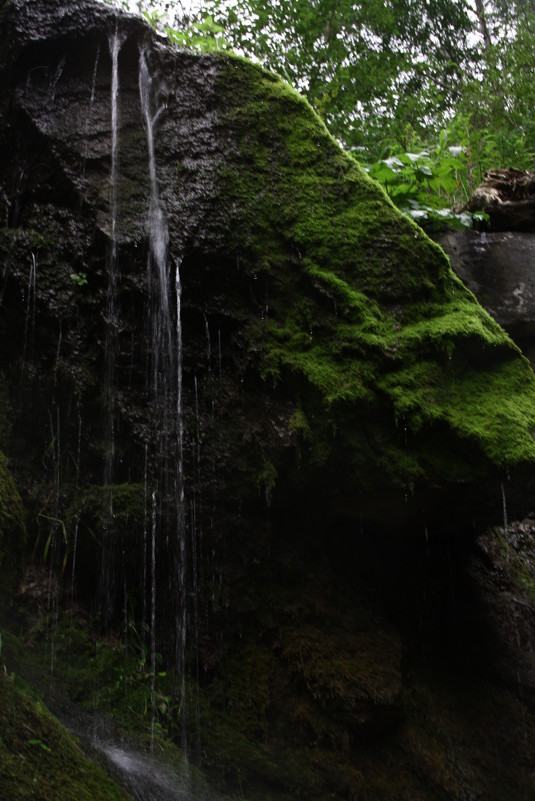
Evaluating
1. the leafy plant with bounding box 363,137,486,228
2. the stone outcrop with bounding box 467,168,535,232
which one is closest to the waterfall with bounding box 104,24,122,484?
the leafy plant with bounding box 363,137,486,228

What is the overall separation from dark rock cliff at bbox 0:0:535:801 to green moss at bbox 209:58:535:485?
0.01 metres

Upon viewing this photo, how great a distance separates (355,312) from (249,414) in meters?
0.95

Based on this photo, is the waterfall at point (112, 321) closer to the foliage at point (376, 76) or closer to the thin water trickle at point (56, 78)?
the thin water trickle at point (56, 78)

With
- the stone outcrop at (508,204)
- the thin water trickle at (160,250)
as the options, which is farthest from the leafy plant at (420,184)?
the thin water trickle at (160,250)

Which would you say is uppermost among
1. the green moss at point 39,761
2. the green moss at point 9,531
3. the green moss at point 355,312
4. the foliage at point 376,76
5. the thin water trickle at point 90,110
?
the foliage at point 376,76

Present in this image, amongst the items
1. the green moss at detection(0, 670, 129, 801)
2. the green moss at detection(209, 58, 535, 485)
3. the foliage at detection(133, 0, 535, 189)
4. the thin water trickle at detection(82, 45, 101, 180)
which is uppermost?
the foliage at detection(133, 0, 535, 189)

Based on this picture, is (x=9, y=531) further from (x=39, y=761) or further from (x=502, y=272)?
(x=502, y=272)

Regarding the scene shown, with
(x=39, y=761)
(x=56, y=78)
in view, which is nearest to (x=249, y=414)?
(x=39, y=761)

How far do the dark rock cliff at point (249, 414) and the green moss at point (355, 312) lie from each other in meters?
0.01

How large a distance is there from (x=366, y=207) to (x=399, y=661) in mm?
3014

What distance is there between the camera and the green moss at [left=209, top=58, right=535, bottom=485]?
12.4ft

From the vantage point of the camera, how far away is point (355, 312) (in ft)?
13.2

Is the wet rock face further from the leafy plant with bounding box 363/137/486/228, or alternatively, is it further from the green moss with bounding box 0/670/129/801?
the green moss with bounding box 0/670/129/801

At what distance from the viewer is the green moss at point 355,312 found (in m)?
3.79
